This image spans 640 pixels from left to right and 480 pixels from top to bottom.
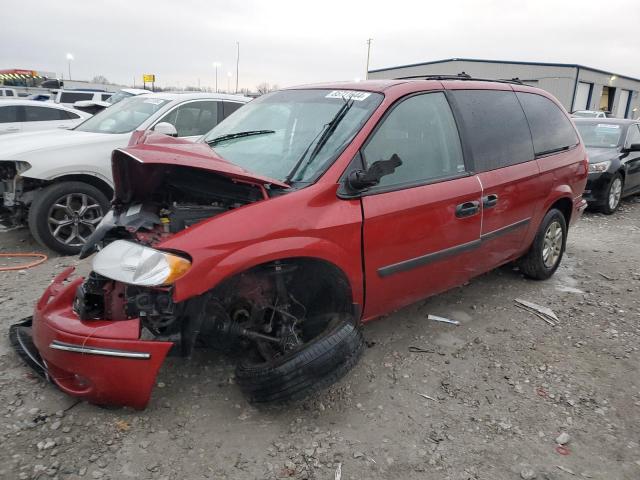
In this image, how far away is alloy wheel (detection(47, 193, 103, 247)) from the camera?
4.91m

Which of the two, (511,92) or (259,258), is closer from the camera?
(259,258)

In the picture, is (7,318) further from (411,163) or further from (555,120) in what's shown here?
(555,120)

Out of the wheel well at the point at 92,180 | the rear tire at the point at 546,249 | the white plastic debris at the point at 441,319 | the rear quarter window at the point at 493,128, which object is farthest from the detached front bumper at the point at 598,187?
the wheel well at the point at 92,180

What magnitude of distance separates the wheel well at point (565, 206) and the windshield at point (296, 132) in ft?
8.03

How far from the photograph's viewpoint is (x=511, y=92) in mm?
4074

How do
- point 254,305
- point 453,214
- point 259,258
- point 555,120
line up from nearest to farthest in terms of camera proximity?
point 259,258 < point 254,305 < point 453,214 < point 555,120

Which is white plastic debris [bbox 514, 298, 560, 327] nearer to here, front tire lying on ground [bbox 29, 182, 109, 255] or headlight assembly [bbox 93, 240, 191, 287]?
headlight assembly [bbox 93, 240, 191, 287]

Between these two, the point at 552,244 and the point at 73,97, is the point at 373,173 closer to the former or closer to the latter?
the point at 552,244

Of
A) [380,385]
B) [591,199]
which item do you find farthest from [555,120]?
[591,199]

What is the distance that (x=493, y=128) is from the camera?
367cm

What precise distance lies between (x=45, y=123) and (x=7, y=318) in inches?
320

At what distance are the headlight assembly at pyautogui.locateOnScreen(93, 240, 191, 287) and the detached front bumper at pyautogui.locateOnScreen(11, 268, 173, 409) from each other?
0.21 m

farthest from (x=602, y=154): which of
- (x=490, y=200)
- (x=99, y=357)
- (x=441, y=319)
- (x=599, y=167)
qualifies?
(x=99, y=357)

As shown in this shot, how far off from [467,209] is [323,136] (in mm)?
1136
